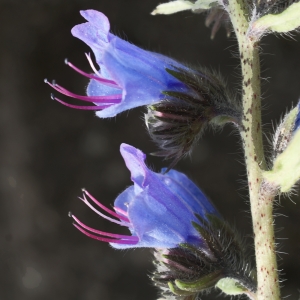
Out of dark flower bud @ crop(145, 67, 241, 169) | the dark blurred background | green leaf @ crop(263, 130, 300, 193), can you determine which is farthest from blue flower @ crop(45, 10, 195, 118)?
the dark blurred background

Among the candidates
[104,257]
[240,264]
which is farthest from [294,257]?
[240,264]

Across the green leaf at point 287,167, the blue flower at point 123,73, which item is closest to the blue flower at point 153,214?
the blue flower at point 123,73

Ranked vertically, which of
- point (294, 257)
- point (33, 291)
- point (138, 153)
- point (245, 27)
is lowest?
point (294, 257)

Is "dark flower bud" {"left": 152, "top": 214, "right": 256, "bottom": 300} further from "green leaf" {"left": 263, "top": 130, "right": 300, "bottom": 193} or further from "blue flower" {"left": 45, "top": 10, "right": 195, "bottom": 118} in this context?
"blue flower" {"left": 45, "top": 10, "right": 195, "bottom": 118}

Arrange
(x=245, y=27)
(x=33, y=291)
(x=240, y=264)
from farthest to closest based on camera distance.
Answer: (x=33, y=291) < (x=240, y=264) < (x=245, y=27)

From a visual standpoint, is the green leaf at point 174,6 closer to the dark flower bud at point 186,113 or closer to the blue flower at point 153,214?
the dark flower bud at point 186,113

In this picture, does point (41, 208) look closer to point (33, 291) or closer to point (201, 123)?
point (33, 291)

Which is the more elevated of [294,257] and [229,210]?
[229,210]
